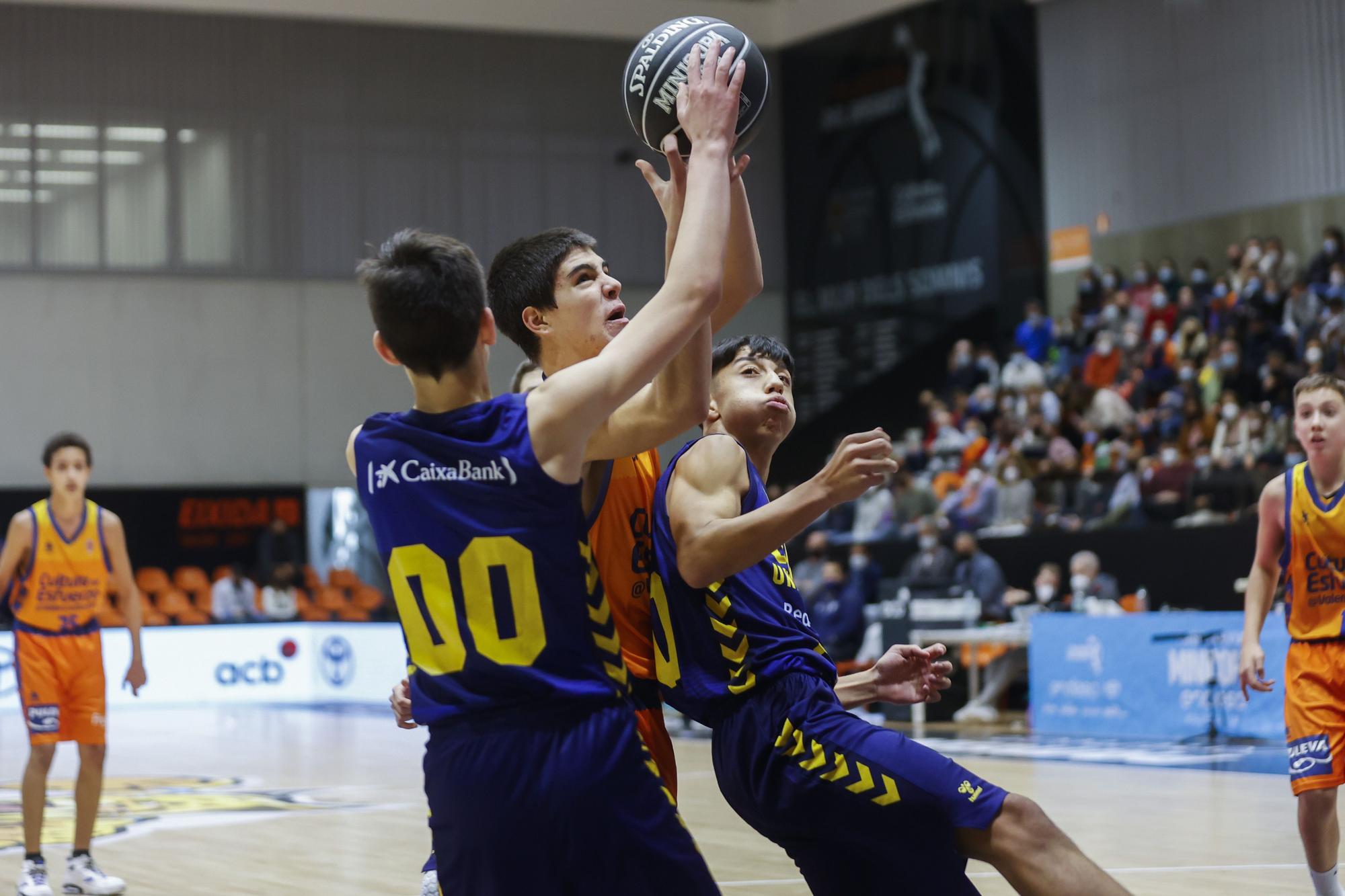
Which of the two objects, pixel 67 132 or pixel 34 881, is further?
pixel 67 132

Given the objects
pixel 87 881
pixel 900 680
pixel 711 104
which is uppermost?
pixel 711 104

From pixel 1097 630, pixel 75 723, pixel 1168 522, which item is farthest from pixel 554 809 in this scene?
pixel 1168 522

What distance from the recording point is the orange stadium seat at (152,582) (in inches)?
908

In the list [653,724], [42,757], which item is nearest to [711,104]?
[653,724]

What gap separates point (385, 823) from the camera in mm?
8984

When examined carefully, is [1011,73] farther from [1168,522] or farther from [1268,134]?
[1168,522]

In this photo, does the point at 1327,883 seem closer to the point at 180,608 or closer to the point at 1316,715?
the point at 1316,715

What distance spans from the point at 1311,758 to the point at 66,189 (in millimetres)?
22953

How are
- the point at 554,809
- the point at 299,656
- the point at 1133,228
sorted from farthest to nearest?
1. the point at 1133,228
2. the point at 299,656
3. the point at 554,809

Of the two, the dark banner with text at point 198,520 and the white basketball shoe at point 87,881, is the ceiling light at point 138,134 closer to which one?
the dark banner with text at point 198,520

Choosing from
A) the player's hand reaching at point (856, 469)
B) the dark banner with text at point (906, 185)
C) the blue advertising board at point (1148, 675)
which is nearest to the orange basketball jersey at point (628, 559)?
the player's hand reaching at point (856, 469)

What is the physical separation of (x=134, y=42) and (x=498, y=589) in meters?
24.5

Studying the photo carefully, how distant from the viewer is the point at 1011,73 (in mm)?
24031

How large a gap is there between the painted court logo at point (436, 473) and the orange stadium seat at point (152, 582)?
21361mm
